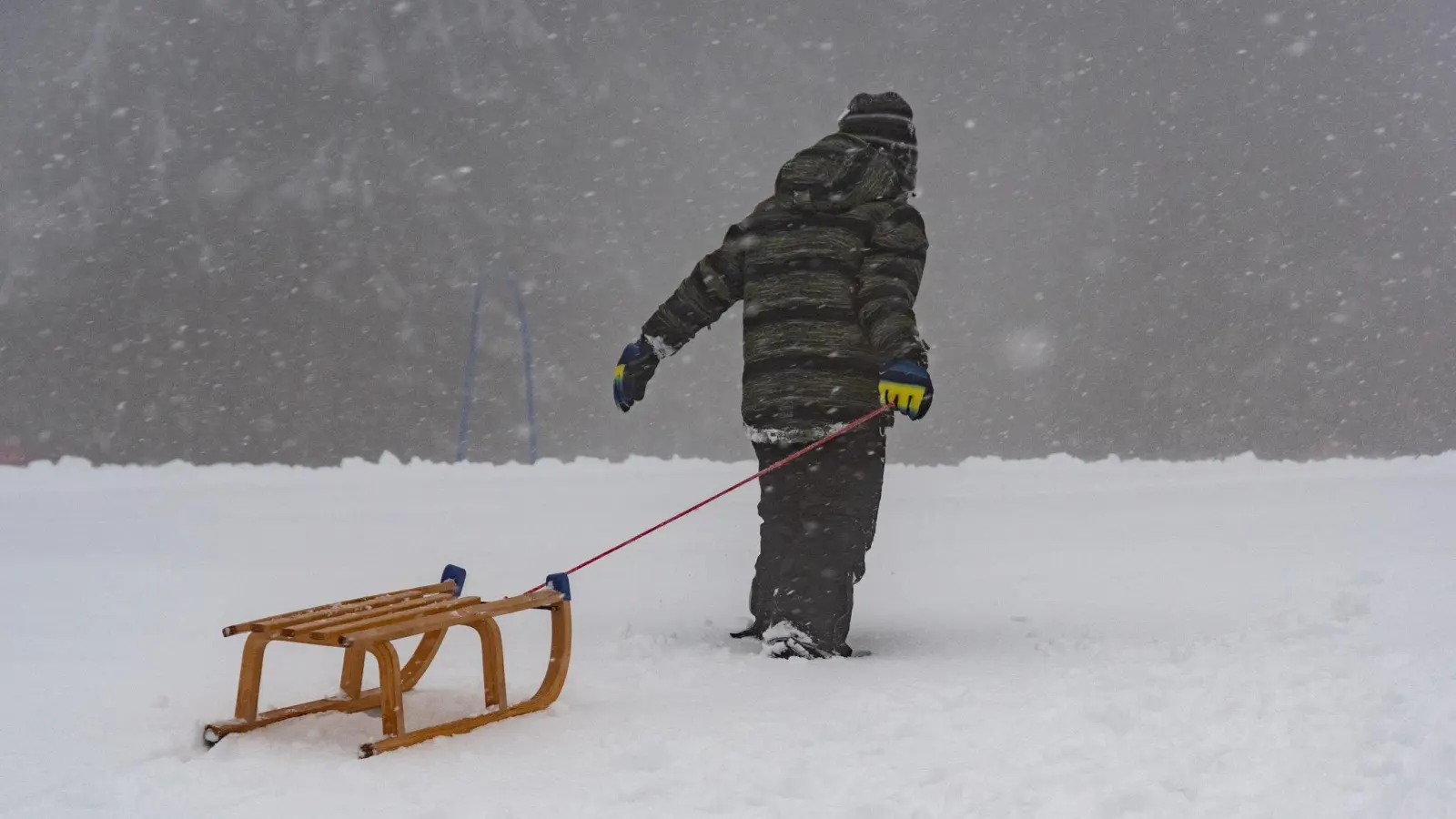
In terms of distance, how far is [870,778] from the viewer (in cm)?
248

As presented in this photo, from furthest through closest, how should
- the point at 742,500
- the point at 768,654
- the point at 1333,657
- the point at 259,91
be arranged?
the point at 259,91 < the point at 742,500 < the point at 768,654 < the point at 1333,657

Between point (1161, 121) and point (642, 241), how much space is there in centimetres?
646

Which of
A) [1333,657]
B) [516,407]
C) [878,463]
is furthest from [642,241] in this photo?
[1333,657]

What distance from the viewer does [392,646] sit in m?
2.92

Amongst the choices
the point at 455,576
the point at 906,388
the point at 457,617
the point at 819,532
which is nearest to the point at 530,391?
the point at 819,532

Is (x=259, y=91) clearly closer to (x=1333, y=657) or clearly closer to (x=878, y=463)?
(x=878, y=463)

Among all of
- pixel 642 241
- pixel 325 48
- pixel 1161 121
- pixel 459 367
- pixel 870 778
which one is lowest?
pixel 870 778

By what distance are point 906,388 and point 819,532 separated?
59 centimetres

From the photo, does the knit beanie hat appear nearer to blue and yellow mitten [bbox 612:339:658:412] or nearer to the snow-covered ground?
blue and yellow mitten [bbox 612:339:658:412]

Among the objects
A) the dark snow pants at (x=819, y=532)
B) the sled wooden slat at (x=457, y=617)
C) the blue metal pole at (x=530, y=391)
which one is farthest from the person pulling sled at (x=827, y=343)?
the blue metal pole at (x=530, y=391)

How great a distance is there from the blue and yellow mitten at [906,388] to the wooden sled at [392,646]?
1207 mm

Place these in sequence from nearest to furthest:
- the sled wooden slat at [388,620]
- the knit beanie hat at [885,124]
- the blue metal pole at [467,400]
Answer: the sled wooden slat at [388,620] < the knit beanie hat at [885,124] < the blue metal pole at [467,400]

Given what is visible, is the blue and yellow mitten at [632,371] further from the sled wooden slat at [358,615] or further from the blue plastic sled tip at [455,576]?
the sled wooden slat at [358,615]

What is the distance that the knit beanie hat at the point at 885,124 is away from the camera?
14.7ft
